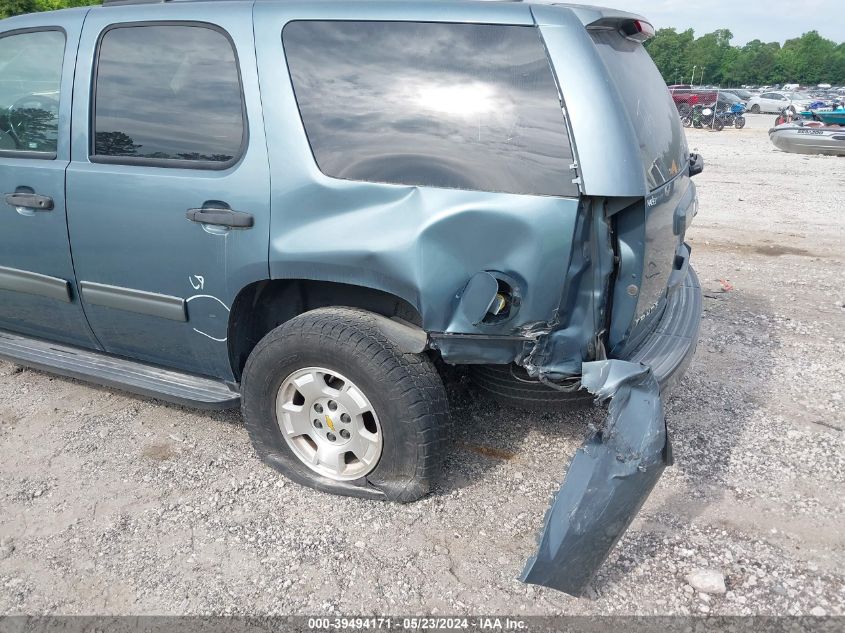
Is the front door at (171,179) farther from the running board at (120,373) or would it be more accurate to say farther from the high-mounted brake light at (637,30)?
the high-mounted brake light at (637,30)

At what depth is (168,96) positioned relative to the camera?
9.80 feet

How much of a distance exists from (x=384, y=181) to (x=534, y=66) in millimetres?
668

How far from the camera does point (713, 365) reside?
4.29 meters

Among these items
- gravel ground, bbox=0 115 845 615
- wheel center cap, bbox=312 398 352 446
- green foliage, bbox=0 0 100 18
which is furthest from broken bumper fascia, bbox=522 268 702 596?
green foliage, bbox=0 0 100 18

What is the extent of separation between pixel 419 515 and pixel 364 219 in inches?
48.4

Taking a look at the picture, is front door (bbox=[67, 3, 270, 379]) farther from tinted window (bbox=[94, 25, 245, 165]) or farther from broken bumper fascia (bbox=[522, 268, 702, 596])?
broken bumper fascia (bbox=[522, 268, 702, 596])

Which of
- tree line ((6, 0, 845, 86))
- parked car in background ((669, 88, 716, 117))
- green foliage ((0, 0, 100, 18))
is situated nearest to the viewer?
green foliage ((0, 0, 100, 18))

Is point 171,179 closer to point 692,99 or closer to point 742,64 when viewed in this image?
point 692,99

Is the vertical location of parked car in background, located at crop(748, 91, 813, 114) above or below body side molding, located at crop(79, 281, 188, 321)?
below

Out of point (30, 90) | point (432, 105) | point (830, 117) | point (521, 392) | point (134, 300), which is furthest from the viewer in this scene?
Result: point (830, 117)

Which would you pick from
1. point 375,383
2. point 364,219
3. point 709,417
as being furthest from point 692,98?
point 375,383

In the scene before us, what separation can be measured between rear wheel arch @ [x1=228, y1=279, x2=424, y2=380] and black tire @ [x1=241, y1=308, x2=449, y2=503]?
0.32ft

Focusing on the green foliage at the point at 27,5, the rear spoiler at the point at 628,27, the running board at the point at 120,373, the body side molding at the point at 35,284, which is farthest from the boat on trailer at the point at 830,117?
the green foliage at the point at 27,5

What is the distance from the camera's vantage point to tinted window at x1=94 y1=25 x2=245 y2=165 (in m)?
2.87
